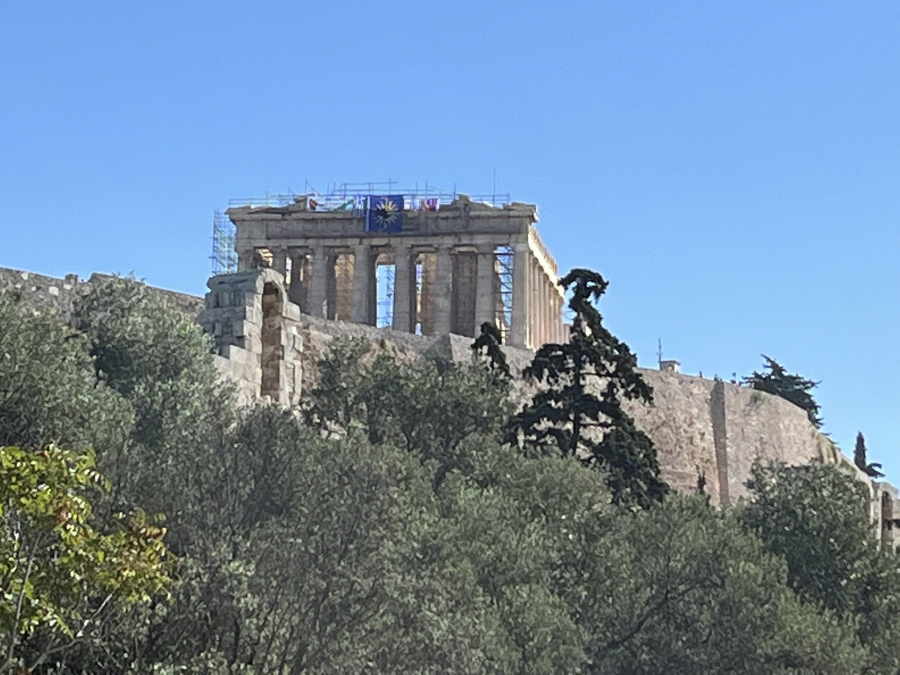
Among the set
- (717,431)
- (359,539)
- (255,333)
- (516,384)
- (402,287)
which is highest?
(402,287)

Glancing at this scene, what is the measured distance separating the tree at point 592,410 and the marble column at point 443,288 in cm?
3087

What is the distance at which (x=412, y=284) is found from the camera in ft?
233

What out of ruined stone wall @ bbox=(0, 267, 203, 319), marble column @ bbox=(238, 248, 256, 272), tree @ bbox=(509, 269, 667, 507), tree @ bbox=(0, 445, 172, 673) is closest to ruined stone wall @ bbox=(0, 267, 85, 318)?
ruined stone wall @ bbox=(0, 267, 203, 319)

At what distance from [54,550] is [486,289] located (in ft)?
181

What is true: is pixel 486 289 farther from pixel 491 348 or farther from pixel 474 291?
pixel 491 348

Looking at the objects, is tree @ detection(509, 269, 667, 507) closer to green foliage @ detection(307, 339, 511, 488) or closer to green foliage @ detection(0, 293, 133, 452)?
green foliage @ detection(307, 339, 511, 488)

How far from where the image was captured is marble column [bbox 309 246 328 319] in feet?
230

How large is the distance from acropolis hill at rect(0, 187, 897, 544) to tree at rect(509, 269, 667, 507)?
14600mm

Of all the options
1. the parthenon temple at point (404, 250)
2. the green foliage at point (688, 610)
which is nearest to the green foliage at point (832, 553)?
the green foliage at point (688, 610)

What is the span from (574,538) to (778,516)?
6353mm

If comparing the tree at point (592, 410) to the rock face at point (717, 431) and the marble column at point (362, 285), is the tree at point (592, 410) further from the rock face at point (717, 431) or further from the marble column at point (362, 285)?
the marble column at point (362, 285)

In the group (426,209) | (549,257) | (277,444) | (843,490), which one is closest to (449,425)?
(843,490)

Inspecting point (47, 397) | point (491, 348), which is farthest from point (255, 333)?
point (47, 397)

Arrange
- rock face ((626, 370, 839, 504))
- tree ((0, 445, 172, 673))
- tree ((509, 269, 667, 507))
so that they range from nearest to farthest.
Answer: tree ((0, 445, 172, 673)) → tree ((509, 269, 667, 507)) → rock face ((626, 370, 839, 504))
